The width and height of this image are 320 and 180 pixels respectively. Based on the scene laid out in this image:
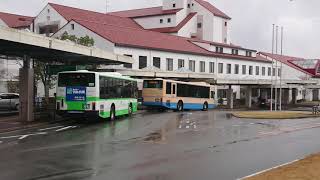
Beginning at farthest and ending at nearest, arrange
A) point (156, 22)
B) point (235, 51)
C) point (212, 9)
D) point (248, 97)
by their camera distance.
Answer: point (212, 9), point (156, 22), point (235, 51), point (248, 97)

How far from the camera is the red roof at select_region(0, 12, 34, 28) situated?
82.6 meters

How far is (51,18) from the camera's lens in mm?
72500

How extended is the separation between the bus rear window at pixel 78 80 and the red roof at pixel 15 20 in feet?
176

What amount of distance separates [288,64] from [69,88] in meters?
75.4

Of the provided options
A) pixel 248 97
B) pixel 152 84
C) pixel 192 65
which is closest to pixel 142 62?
pixel 192 65

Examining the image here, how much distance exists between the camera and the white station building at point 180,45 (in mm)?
61562

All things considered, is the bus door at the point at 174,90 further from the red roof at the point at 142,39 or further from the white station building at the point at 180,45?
the red roof at the point at 142,39

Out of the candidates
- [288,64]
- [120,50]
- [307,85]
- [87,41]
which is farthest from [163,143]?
[288,64]

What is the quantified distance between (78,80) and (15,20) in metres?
62.7

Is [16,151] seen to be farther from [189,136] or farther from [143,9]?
[143,9]

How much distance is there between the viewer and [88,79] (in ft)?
95.0

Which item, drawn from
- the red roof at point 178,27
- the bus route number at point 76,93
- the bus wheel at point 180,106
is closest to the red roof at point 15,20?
the red roof at point 178,27

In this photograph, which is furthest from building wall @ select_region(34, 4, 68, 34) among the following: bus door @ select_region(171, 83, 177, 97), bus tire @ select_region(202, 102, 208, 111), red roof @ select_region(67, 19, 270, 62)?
bus door @ select_region(171, 83, 177, 97)

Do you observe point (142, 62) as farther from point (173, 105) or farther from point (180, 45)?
point (173, 105)
